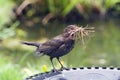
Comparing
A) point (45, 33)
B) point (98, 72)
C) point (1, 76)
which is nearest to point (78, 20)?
point (45, 33)

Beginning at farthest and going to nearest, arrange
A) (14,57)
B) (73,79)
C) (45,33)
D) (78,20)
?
(78,20) < (45,33) < (14,57) < (73,79)

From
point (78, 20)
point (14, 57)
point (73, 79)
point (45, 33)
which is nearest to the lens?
point (73, 79)

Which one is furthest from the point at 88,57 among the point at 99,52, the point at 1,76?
the point at 1,76

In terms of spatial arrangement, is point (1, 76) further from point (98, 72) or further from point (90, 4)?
point (90, 4)

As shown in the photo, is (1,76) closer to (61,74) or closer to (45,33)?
(61,74)

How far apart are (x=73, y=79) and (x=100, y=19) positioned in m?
5.19

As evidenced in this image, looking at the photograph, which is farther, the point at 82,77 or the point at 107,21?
the point at 107,21

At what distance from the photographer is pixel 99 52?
676 centimetres

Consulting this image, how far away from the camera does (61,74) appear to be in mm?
3223

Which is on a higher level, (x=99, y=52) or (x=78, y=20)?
(x=78, y=20)

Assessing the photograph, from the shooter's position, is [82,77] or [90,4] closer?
[82,77]

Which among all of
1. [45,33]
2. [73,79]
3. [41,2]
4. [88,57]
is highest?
[41,2]

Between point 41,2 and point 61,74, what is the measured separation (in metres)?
5.09

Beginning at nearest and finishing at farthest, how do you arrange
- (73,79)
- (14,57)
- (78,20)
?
(73,79) < (14,57) < (78,20)
